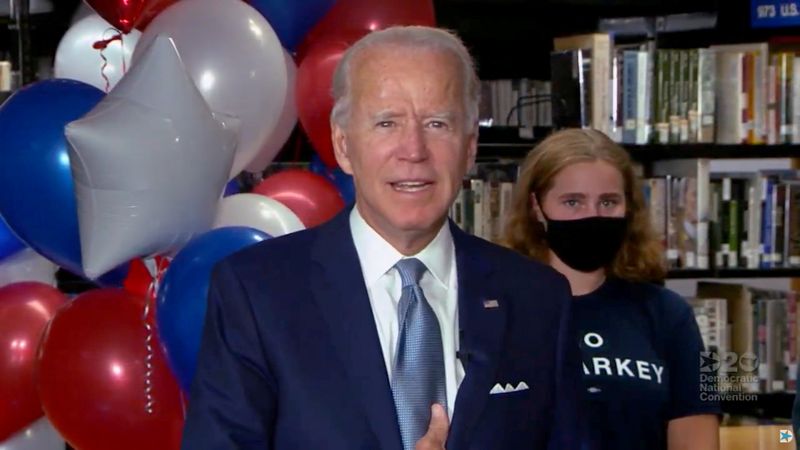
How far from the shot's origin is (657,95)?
379 cm

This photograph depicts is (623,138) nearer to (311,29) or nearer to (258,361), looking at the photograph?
(311,29)

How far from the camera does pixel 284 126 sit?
2.64 meters

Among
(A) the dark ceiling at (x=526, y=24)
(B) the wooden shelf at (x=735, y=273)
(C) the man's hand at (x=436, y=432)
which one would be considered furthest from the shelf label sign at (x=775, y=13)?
(C) the man's hand at (x=436, y=432)

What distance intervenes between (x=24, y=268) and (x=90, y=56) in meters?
0.46

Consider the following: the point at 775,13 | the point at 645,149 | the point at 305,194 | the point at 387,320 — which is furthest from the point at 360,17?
the point at 775,13

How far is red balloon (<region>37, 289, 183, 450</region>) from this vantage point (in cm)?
214

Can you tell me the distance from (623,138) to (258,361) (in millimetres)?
2503

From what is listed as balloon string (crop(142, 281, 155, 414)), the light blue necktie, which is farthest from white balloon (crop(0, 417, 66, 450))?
the light blue necktie

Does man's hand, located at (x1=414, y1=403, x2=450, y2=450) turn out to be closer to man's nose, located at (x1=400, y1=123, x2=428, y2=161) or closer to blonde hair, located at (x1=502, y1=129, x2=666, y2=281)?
man's nose, located at (x1=400, y1=123, x2=428, y2=161)

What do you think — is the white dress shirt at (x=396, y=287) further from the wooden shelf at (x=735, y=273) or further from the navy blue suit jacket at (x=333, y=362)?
the wooden shelf at (x=735, y=273)

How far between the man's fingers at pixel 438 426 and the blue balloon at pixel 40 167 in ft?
3.09

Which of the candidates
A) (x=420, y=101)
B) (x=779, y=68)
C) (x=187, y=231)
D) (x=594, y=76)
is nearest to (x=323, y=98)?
(x=187, y=231)

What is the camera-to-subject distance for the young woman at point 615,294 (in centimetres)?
213

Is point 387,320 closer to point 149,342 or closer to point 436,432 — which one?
point 436,432
